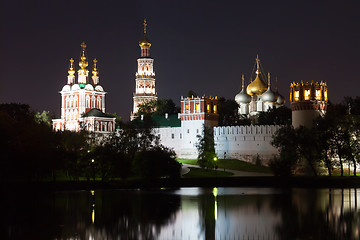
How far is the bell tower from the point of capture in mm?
104625

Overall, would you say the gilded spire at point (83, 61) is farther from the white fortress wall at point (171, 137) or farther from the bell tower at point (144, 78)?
the white fortress wall at point (171, 137)

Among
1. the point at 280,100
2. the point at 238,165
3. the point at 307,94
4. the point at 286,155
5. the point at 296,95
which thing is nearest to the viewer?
the point at 286,155

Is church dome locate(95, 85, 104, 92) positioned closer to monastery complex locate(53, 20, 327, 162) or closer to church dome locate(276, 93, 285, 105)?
monastery complex locate(53, 20, 327, 162)

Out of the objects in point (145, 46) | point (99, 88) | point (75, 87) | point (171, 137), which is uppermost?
point (145, 46)

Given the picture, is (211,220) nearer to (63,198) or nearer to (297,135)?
(63,198)

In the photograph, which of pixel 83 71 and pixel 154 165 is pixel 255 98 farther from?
pixel 154 165

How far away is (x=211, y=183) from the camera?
1863 inches

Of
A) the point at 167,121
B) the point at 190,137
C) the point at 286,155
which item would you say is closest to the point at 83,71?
the point at 167,121

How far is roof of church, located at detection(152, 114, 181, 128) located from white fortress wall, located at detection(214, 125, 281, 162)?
11016 millimetres

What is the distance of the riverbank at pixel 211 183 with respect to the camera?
41.2 meters

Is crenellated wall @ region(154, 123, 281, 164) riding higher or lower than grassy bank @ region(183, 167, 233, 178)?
higher

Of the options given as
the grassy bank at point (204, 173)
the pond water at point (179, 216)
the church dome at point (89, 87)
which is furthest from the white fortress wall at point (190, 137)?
the pond water at point (179, 216)

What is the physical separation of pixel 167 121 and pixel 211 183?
3522cm

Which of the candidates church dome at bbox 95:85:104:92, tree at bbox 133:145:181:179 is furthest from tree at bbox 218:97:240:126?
tree at bbox 133:145:181:179
